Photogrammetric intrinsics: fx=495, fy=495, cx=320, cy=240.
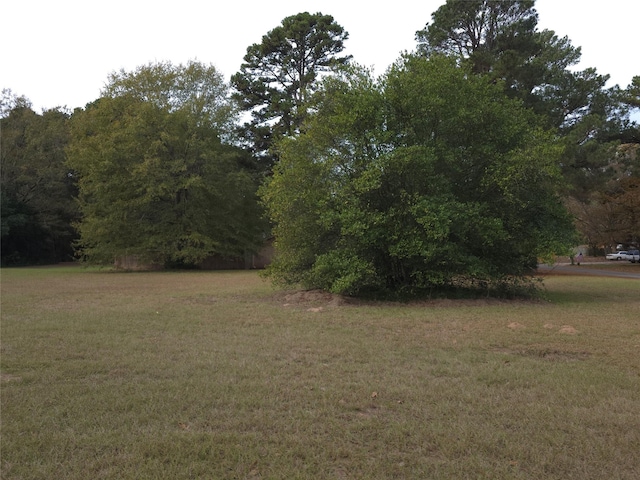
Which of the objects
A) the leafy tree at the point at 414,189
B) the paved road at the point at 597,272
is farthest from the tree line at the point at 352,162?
the paved road at the point at 597,272

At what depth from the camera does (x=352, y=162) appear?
1298 centimetres

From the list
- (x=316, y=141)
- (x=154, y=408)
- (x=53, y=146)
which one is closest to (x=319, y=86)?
(x=316, y=141)

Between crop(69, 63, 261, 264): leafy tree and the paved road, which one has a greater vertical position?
crop(69, 63, 261, 264): leafy tree

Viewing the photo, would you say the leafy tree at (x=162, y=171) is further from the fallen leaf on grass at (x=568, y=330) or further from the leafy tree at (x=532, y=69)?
the fallen leaf on grass at (x=568, y=330)

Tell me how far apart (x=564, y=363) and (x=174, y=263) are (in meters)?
29.6

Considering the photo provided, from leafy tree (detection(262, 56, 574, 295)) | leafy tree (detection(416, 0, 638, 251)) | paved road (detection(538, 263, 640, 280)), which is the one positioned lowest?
paved road (detection(538, 263, 640, 280))

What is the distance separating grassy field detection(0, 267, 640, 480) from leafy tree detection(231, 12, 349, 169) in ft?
90.7

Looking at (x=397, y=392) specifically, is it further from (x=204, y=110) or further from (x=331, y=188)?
(x=204, y=110)

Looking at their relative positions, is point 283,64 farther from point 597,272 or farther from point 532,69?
point 597,272

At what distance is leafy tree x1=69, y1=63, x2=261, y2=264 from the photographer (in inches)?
1164

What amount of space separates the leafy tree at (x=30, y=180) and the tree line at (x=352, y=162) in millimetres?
165

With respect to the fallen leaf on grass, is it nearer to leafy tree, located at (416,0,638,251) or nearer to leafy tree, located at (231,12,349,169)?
leafy tree, located at (416,0,638,251)

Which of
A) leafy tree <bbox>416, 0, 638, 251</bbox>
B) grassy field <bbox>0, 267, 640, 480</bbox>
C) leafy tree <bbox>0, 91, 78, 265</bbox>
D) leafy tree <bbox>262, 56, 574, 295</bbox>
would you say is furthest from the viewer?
leafy tree <bbox>0, 91, 78, 265</bbox>

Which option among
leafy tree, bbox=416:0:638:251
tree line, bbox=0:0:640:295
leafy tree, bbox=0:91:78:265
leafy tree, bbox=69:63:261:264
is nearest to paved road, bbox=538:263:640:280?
tree line, bbox=0:0:640:295
